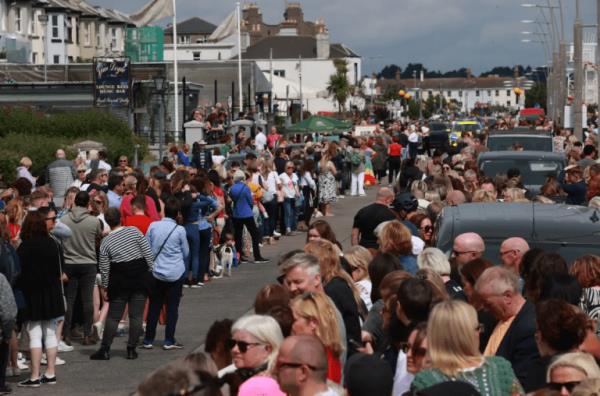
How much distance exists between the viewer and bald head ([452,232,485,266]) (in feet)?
33.5

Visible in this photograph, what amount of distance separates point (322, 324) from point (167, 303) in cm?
743

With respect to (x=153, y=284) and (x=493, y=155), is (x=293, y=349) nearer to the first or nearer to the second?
(x=153, y=284)

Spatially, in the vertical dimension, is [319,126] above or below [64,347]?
above

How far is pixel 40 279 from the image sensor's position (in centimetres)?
1306

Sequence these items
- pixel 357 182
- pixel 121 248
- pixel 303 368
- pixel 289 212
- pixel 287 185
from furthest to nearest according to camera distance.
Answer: pixel 357 182 < pixel 289 212 < pixel 287 185 < pixel 121 248 < pixel 303 368

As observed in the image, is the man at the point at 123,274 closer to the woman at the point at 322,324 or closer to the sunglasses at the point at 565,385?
the woman at the point at 322,324

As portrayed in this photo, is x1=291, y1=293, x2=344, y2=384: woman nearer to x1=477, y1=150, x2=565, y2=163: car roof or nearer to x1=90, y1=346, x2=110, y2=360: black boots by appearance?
x1=90, y1=346, x2=110, y2=360: black boots

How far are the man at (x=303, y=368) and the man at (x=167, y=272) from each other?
28.5ft

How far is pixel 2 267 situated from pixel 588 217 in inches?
205

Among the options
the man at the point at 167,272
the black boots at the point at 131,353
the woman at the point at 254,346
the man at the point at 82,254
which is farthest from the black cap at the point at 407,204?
the woman at the point at 254,346

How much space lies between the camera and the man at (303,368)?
6.02 meters

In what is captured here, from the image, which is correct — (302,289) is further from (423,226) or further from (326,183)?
(326,183)

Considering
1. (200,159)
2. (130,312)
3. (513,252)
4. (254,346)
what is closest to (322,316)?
(254,346)

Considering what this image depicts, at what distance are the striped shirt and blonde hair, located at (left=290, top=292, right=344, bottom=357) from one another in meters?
6.40
